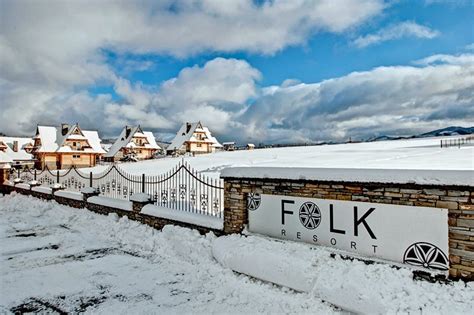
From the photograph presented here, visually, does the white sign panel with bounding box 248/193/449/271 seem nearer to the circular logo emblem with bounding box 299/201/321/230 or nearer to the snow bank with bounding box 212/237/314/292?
the circular logo emblem with bounding box 299/201/321/230

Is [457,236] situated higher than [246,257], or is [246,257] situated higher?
[457,236]

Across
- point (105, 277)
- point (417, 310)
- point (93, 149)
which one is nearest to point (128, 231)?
point (105, 277)

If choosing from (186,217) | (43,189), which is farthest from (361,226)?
(43,189)

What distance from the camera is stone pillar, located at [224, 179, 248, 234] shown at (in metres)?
6.50

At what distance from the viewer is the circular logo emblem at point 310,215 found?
5465 millimetres

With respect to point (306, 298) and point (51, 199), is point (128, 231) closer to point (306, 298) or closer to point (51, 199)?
point (306, 298)

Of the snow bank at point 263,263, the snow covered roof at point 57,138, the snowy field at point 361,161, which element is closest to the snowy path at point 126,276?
the snow bank at point 263,263

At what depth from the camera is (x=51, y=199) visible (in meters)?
13.8

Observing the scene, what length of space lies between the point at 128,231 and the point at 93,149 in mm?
37079

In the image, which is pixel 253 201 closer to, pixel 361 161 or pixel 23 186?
pixel 23 186

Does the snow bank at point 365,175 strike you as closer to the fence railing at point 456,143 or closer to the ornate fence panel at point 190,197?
the ornate fence panel at point 190,197

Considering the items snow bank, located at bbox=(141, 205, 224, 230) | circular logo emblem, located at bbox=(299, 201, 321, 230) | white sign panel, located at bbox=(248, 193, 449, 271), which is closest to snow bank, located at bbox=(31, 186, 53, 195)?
snow bank, located at bbox=(141, 205, 224, 230)

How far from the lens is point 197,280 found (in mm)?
5434

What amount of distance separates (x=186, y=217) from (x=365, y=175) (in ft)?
14.2
